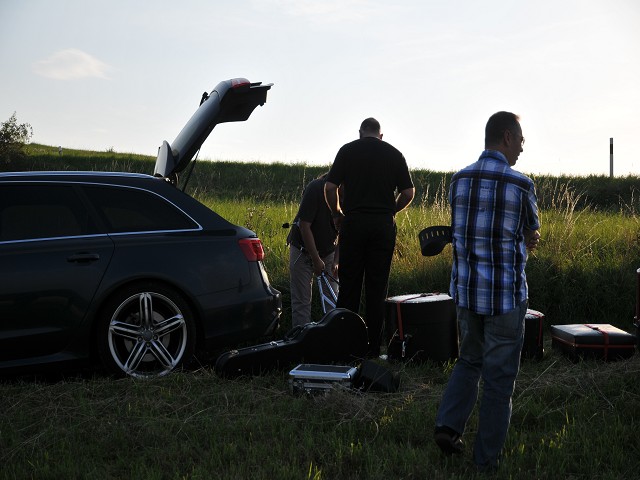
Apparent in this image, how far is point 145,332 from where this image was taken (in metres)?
5.81

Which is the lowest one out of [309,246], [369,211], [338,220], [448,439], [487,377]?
[448,439]

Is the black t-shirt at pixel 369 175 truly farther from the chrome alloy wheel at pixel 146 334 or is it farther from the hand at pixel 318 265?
the chrome alloy wheel at pixel 146 334

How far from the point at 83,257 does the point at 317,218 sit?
7.26 ft

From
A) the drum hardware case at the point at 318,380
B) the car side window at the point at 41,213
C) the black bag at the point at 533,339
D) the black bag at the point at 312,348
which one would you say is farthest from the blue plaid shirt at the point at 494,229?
the car side window at the point at 41,213

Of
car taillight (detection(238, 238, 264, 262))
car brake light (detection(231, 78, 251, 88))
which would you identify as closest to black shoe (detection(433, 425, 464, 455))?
car taillight (detection(238, 238, 264, 262))

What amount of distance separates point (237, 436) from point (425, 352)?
2.23m

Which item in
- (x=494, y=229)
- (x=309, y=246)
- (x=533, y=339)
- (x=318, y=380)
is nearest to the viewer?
(x=494, y=229)

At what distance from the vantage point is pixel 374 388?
17.6 ft

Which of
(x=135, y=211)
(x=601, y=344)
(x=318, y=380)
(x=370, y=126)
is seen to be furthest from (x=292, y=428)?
(x=601, y=344)

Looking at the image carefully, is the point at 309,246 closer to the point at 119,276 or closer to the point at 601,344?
the point at 119,276

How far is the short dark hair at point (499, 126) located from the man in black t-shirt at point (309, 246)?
10.3 ft

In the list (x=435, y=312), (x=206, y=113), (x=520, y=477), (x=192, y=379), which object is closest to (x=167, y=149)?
(x=206, y=113)

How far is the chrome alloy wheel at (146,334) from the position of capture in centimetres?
577

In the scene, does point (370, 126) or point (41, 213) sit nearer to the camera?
point (41, 213)
